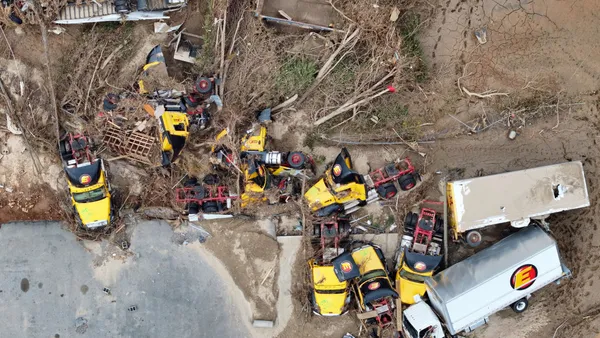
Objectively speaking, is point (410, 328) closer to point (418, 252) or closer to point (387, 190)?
point (418, 252)

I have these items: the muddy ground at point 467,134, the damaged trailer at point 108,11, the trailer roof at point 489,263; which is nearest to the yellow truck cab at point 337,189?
the muddy ground at point 467,134

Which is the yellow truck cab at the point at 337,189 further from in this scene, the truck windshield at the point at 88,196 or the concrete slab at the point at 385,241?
the truck windshield at the point at 88,196

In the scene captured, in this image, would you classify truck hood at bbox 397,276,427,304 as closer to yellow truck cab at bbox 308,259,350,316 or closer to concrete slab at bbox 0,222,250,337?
yellow truck cab at bbox 308,259,350,316

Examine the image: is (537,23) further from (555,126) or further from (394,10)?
(394,10)

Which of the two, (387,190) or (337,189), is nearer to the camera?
(337,189)

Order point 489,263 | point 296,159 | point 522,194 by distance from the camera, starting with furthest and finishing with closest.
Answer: point 296,159
point 489,263
point 522,194

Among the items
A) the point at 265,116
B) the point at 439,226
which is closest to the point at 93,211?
the point at 265,116
